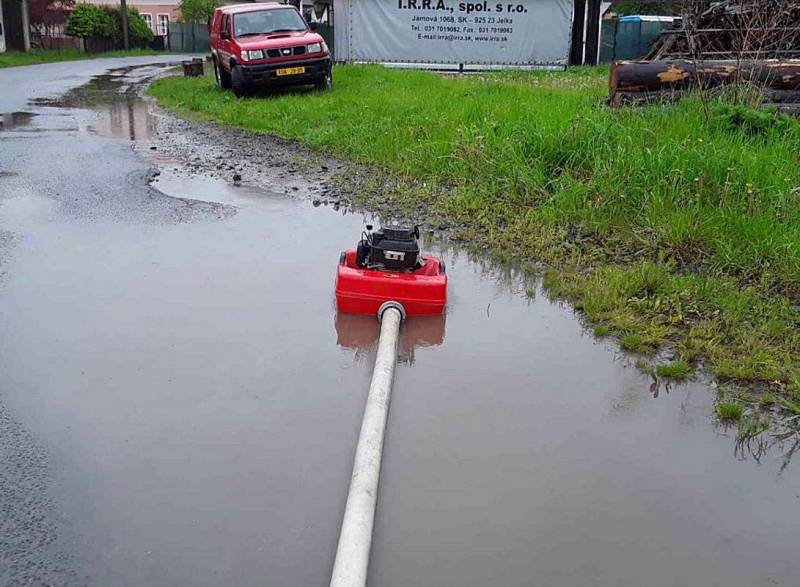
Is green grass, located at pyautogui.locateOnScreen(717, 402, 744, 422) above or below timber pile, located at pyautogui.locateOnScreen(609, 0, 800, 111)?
below

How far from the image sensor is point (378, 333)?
4660 millimetres

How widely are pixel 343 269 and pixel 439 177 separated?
12.0 ft

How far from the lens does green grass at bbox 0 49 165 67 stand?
103ft

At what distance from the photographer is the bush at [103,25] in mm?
44000

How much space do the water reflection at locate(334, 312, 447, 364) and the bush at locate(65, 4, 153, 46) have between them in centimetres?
4491

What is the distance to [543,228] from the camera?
6.44 metres

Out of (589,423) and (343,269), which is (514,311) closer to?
(343,269)

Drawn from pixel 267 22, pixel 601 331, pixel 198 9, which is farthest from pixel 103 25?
pixel 601 331

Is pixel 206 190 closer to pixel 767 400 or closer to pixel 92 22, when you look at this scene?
pixel 767 400

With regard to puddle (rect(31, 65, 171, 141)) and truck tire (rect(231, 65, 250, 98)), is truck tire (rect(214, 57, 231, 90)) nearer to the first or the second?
truck tire (rect(231, 65, 250, 98))

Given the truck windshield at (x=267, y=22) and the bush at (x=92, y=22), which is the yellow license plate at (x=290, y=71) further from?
the bush at (x=92, y=22)

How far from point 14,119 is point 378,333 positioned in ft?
36.6

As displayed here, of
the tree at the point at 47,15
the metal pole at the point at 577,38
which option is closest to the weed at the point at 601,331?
the metal pole at the point at 577,38

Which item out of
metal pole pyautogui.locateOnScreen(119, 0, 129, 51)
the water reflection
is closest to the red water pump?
the water reflection
